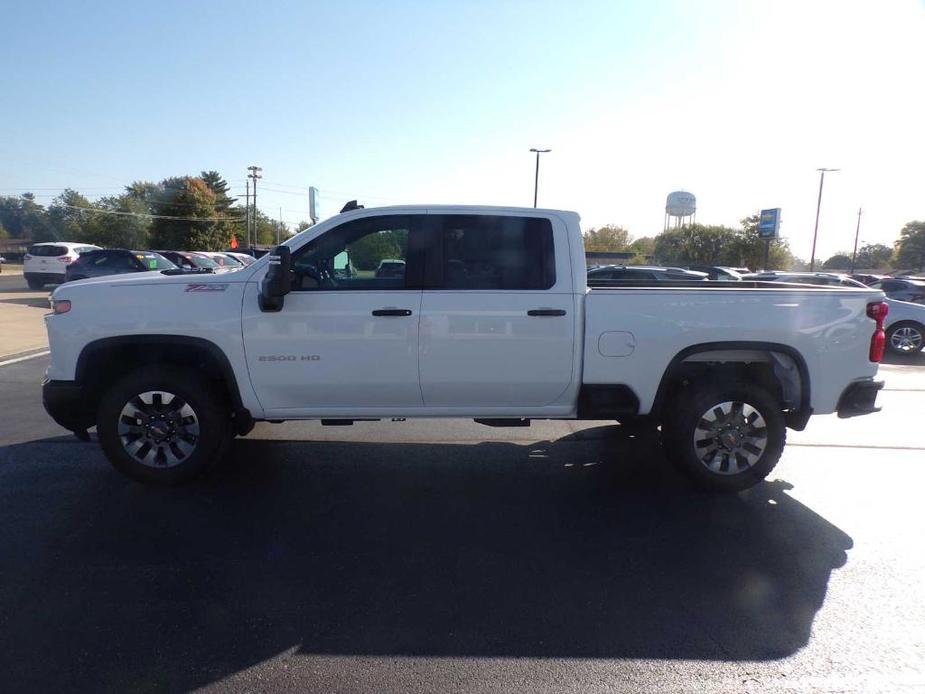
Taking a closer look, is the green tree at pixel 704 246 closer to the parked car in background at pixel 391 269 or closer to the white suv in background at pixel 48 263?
the white suv in background at pixel 48 263

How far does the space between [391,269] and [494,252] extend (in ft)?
2.58

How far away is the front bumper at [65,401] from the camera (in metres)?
5.07

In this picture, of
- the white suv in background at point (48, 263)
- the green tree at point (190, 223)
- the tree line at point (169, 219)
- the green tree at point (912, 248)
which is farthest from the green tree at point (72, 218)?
the green tree at point (912, 248)

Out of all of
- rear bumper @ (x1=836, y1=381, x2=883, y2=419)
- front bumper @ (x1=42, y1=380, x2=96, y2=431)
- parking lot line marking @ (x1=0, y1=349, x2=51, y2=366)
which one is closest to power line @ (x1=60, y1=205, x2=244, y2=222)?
parking lot line marking @ (x1=0, y1=349, x2=51, y2=366)

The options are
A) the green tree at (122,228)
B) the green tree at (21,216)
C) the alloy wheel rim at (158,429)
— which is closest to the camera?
the alloy wheel rim at (158,429)

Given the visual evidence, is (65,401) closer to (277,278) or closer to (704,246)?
(277,278)

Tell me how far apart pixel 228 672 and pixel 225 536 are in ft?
4.94

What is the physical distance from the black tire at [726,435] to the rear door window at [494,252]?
1469 millimetres

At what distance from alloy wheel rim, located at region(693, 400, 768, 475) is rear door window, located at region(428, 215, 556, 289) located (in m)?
1.64

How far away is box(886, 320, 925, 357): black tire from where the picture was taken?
13.8 meters

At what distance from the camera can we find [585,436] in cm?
712

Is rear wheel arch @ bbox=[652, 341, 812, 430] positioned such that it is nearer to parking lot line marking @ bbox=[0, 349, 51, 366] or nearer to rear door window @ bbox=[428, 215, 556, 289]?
rear door window @ bbox=[428, 215, 556, 289]

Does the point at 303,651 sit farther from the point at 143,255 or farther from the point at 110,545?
the point at 143,255

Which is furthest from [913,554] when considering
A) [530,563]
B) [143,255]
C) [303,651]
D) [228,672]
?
[143,255]
